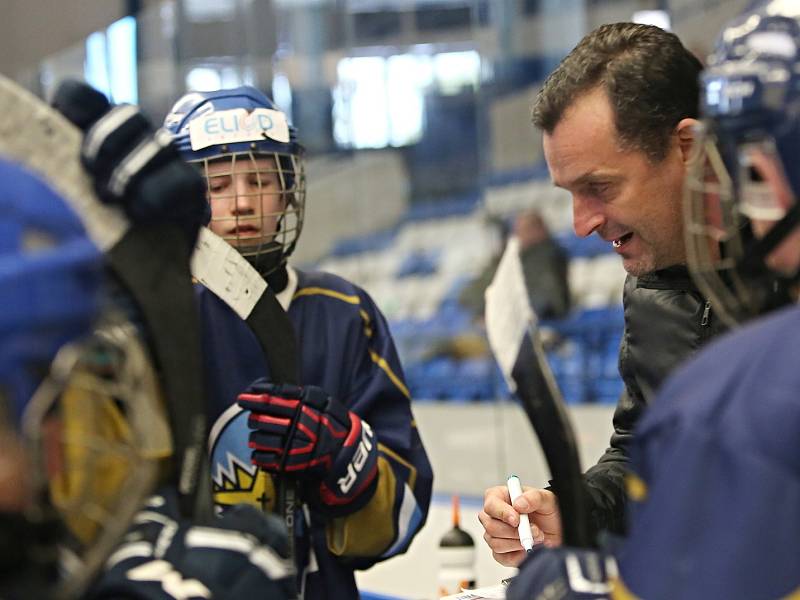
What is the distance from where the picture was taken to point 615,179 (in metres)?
1.46

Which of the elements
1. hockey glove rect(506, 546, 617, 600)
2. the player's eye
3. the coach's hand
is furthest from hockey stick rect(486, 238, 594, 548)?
the player's eye

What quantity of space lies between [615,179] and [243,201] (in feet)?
1.71

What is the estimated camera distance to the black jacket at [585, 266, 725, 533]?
1484 mm

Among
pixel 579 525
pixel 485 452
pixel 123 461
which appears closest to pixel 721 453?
pixel 579 525

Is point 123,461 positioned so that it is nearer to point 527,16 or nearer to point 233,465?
point 233,465

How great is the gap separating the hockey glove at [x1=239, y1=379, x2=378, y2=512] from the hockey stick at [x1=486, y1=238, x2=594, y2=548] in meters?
0.45

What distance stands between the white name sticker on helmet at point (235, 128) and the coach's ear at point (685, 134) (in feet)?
1.86

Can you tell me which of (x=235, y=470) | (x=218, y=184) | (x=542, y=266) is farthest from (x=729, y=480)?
(x=542, y=266)

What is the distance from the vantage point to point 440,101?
5.62 meters

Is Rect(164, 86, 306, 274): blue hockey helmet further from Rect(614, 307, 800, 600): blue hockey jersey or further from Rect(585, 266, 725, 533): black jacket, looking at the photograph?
Rect(614, 307, 800, 600): blue hockey jersey

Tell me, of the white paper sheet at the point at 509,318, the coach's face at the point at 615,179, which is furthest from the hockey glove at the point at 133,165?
the coach's face at the point at 615,179

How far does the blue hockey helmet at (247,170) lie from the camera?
1.64 metres

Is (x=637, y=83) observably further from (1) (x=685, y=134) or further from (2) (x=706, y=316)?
(2) (x=706, y=316)

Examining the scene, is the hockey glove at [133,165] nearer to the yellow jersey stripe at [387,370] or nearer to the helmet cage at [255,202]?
the helmet cage at [255,202]
